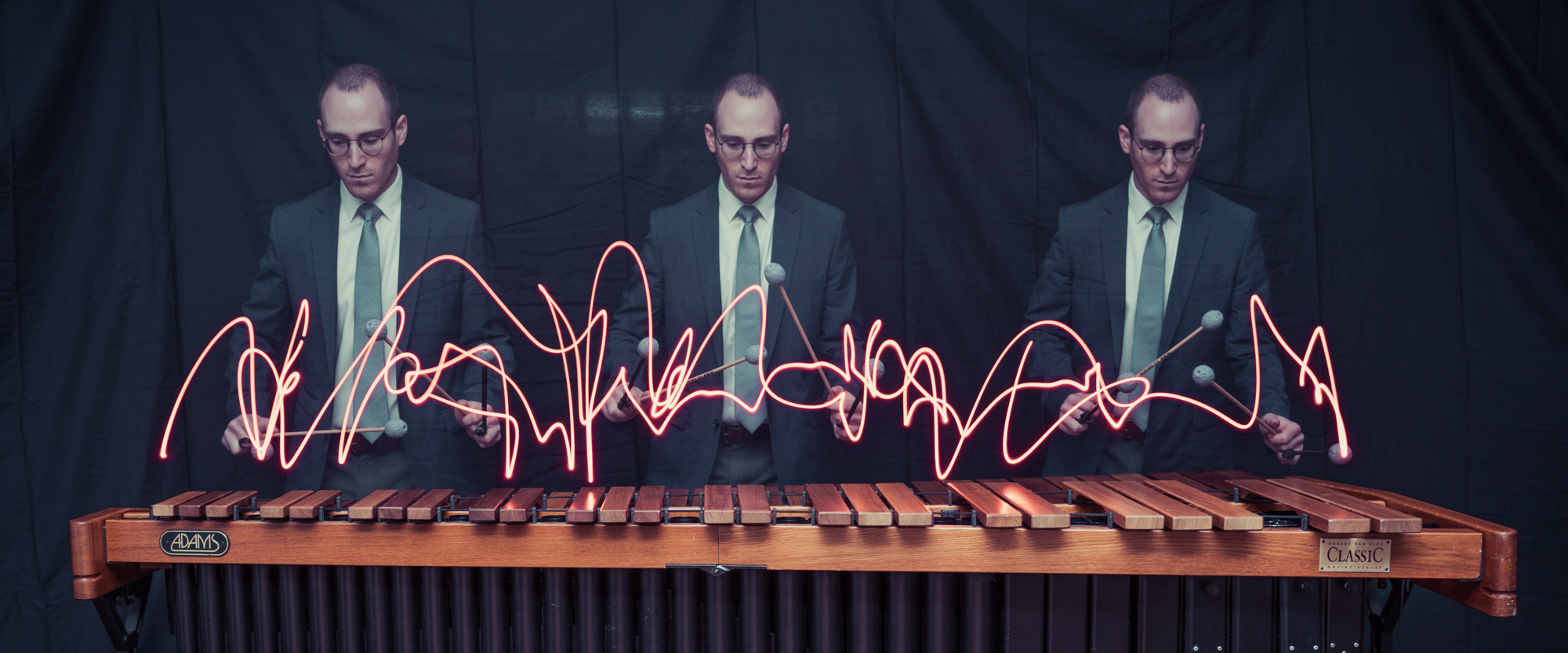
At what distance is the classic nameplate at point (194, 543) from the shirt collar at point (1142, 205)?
2903mm

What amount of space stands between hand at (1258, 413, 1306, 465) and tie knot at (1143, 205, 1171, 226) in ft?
2.37

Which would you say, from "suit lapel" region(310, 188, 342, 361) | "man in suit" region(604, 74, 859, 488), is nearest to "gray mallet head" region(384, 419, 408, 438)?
"suit lapel" region(310, 188, 342, 361)

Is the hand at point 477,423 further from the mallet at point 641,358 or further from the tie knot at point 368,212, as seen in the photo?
the tie knot at point 368,212

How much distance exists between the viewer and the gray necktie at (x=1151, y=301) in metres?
2.59

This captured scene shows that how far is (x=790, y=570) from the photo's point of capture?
75.5 inches

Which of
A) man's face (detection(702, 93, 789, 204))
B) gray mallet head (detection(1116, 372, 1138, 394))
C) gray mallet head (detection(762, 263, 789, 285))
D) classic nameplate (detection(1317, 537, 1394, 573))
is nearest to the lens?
classic nameplate (detection(1317, 537, 1394, 573))

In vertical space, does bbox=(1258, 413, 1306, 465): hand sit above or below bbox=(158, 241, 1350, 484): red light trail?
below

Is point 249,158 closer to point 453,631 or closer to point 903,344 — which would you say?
point 453,631

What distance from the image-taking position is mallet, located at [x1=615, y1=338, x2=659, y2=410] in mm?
2254

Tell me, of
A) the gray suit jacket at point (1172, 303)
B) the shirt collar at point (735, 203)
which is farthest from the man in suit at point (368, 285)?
the gray suit jacket at point (1172, 303)

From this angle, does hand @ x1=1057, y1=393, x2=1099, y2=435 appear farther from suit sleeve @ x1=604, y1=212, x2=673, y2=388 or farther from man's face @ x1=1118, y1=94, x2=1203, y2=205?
suit sleeve @ x1=604, y1=212, x2=673, y2=388

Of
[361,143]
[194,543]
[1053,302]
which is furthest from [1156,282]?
[194,543]

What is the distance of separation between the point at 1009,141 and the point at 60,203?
10.7 ft

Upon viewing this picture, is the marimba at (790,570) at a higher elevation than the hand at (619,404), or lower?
lower
